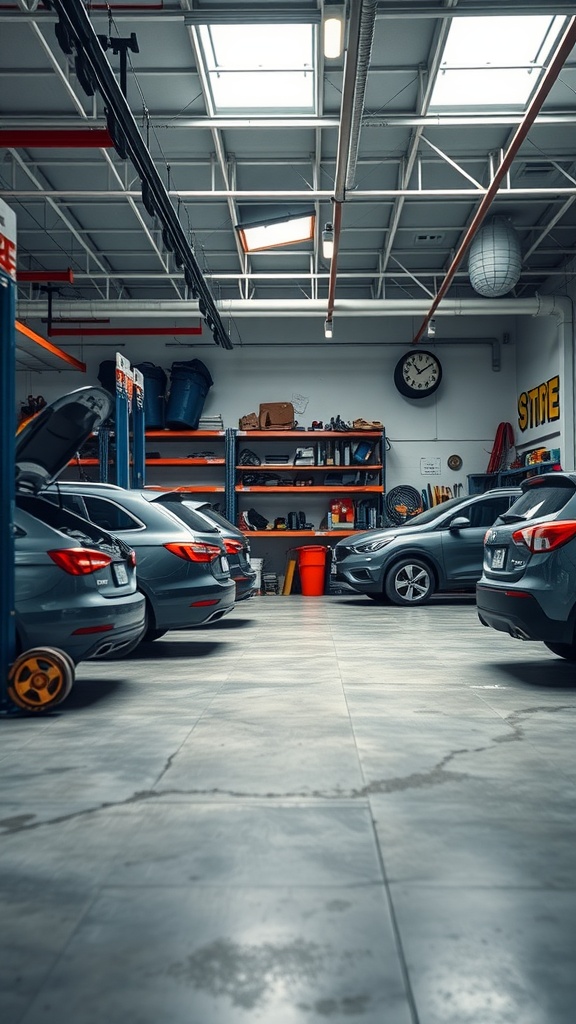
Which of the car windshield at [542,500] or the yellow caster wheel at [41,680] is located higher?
the car windshield at [542,500]

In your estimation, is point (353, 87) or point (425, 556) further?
point (425, 556)

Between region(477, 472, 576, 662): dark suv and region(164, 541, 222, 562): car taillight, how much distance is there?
8.15 ft

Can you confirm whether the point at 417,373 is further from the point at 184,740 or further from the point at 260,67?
the point at 184,740

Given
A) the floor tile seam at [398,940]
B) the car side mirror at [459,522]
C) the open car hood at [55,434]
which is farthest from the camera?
the car side mirror at [459,522]

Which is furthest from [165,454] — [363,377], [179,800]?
[179,800]

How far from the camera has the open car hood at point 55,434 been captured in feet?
17.9

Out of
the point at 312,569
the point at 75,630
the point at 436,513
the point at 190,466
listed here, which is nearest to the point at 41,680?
the point at 75,630

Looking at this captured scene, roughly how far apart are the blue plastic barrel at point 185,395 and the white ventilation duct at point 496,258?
6459 millimetres

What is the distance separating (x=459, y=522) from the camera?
12539 millimetres

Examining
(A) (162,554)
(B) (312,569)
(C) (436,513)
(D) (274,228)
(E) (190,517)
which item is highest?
(D) (274,228)

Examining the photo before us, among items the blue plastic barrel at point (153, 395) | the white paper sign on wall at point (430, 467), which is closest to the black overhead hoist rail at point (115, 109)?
the blue plastic barrel at point (153, 395)

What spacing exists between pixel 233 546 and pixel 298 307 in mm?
6664

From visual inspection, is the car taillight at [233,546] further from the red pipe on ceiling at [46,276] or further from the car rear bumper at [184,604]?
the red pipe on ceiling at [46,276]

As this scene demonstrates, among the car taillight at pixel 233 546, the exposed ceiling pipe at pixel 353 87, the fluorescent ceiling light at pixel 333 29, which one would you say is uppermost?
the exposed ceiling pipe at pixel 353 87
